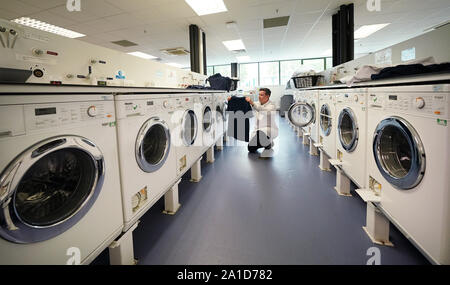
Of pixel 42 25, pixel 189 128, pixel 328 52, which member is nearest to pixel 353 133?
pixel 189 128

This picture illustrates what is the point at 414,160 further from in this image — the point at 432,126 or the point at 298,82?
the point at 298,82

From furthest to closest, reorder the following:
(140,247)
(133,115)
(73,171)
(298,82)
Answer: (298,82) → (140,247) → (133,115) → (73,171)

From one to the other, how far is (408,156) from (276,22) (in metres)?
5.03

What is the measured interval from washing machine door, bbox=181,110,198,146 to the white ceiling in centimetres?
276

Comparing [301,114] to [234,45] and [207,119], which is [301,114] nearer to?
[207,119]

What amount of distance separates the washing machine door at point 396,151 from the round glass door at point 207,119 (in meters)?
2.06

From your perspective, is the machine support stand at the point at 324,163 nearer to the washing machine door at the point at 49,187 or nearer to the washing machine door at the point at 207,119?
the washing machine door at the point at 207,119

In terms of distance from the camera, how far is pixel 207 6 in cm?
424

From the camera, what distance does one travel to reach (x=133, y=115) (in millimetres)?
1305

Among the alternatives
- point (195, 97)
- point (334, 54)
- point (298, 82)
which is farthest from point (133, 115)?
point (334, 54)

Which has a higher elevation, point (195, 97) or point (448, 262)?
point (195, 97)

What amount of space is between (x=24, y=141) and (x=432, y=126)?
5.40 ft

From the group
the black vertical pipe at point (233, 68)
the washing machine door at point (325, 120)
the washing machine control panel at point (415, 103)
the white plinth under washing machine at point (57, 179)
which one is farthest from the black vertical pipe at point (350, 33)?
the black vertical pipe at point (233, 68)

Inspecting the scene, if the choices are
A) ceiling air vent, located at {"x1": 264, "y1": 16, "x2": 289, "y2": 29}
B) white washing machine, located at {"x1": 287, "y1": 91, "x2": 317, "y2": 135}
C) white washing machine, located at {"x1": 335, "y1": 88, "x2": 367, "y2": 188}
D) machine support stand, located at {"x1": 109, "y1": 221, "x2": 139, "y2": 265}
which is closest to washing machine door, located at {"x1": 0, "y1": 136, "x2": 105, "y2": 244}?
machine support stand, located at {"x1": 109, "y1": 221, "x2": 139, "y2": 265}
